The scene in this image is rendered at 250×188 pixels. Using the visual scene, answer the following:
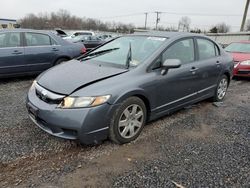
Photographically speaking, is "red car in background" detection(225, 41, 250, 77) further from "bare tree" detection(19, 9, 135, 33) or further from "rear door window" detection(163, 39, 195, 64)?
"bare tree" detection(19, 9, 135, 33)

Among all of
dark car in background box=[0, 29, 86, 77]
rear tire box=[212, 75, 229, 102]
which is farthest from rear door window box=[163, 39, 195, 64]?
dark car in background box=[0, 29, 86, 77]

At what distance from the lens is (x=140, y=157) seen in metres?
3.07

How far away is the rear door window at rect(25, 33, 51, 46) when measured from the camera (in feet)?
21.9

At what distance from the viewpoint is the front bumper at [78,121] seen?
2.86 metres

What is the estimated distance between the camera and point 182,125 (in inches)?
162

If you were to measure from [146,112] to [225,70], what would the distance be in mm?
2611

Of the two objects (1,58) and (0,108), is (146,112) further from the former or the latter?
(1,58)

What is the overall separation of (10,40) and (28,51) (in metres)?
0.51

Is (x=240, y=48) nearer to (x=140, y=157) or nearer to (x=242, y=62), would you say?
(x=242, y=62)

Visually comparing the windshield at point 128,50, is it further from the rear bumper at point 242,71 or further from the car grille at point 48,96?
the rear bumper at point 242,71

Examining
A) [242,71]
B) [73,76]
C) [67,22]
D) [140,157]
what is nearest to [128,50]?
[73,76]

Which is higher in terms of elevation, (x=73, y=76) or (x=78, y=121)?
(x=73, y=76)

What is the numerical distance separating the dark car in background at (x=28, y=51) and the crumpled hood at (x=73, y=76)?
310 cm

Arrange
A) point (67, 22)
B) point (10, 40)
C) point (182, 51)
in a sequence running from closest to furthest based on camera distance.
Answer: point (182, 51), point (10, 40), point (67, 22)
